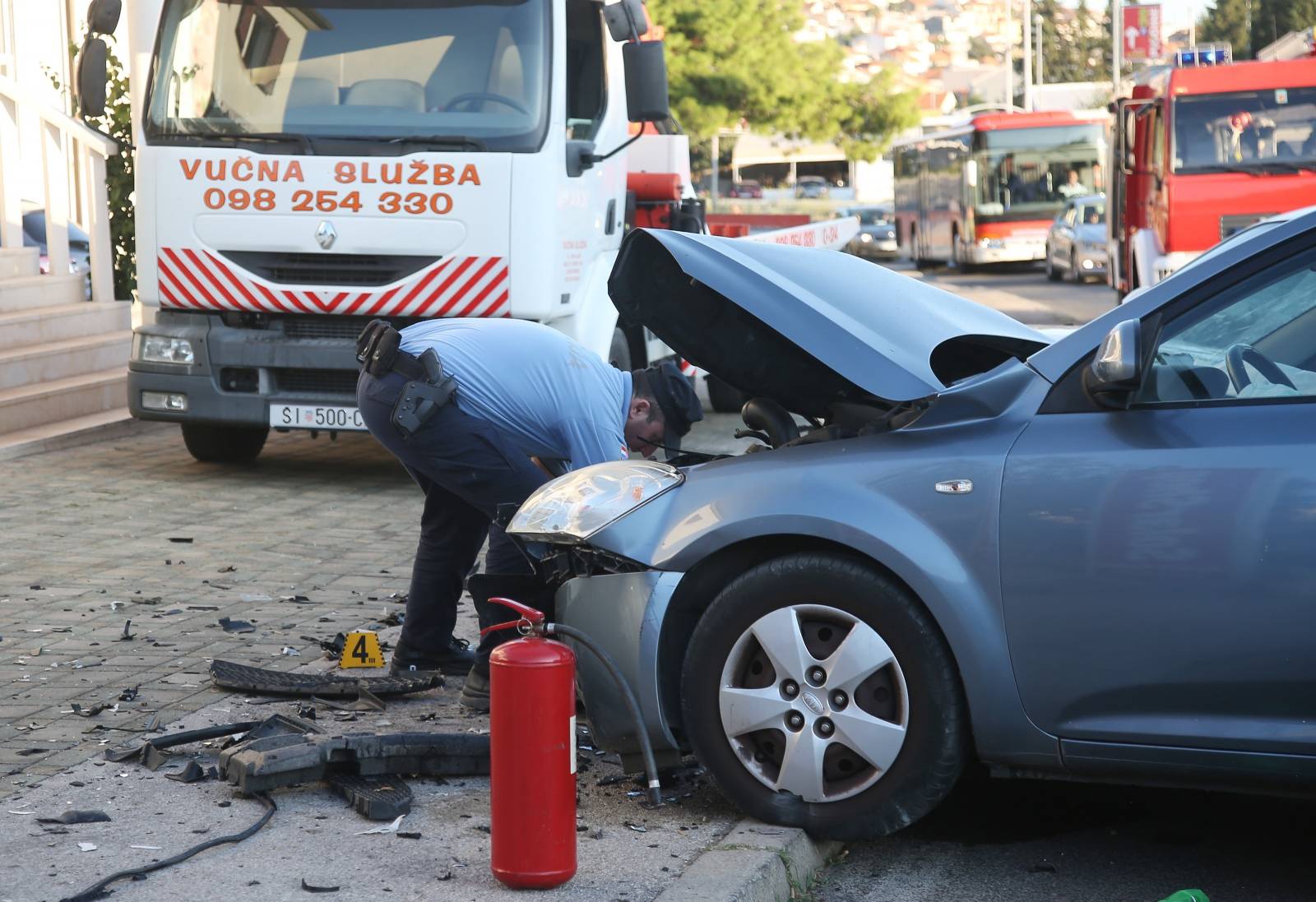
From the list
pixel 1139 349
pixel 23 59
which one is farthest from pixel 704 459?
pixel 23 59

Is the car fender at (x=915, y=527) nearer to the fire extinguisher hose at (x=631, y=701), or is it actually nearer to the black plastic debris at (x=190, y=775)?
the fire extinguisher hose at (x=631, y=701)

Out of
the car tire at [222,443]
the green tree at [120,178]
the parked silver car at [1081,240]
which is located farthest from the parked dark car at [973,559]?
the parked silver car at [1081,240]

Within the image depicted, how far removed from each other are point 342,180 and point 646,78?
1.76 metres

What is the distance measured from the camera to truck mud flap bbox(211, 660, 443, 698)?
5.46 m

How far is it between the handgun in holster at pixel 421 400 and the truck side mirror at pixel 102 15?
5236mm

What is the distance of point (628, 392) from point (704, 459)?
352 mm

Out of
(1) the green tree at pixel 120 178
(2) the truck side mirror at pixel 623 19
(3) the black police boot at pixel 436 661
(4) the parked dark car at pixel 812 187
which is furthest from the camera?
(4) the parked dark car at pixel 812 187

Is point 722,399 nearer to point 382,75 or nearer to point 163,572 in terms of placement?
point 382,75

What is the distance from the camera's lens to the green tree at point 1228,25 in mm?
69375

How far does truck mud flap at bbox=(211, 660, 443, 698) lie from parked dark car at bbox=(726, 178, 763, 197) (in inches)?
2899

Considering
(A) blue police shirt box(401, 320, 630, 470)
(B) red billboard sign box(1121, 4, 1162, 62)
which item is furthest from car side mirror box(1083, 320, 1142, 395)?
(B) red billboard sign box(1121, 4, 1162, 62)

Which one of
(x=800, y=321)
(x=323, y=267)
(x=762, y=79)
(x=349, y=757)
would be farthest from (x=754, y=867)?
(x=762, y=79)

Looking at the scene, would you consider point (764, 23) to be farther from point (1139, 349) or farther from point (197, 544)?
point (1139, 349)

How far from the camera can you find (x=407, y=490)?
1007 cm
